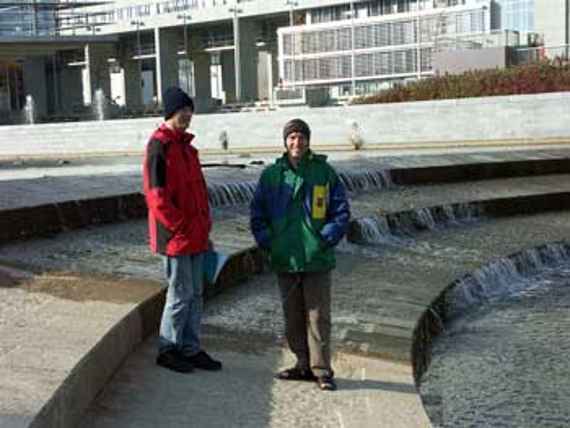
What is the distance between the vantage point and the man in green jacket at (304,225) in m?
5.21

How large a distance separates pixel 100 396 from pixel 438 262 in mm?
5755

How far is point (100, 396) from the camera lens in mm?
5090

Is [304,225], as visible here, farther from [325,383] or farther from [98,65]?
[98,65]

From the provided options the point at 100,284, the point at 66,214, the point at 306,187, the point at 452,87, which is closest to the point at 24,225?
the point at 66,214

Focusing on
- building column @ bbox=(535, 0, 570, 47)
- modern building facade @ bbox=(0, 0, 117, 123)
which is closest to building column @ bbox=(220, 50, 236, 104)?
modern building facade @ bbox=(0, 0, 117, 123)

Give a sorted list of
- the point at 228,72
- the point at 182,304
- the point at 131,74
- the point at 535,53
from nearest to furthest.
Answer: the point at 182,304
the point at 535,53
the point at 228,72
the point at 131,74

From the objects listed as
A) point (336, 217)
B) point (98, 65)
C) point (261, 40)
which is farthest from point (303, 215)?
point (98, 65)

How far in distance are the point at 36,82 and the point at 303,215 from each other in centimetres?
8916

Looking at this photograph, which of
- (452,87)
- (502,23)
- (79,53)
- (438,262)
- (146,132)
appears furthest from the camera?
(79,53)

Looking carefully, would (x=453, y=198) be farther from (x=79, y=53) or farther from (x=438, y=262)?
(x=79, y=53)

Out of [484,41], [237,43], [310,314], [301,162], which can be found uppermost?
[237,43]

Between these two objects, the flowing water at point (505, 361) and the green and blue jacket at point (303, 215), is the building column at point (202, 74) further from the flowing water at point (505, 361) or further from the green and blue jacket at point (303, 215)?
the green and blue jacket at point (303, 215)

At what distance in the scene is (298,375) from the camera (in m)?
5.54

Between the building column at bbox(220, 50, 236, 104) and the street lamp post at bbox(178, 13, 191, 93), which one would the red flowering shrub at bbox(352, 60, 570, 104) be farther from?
the building column at bbox(220, 50, 236, 104)
